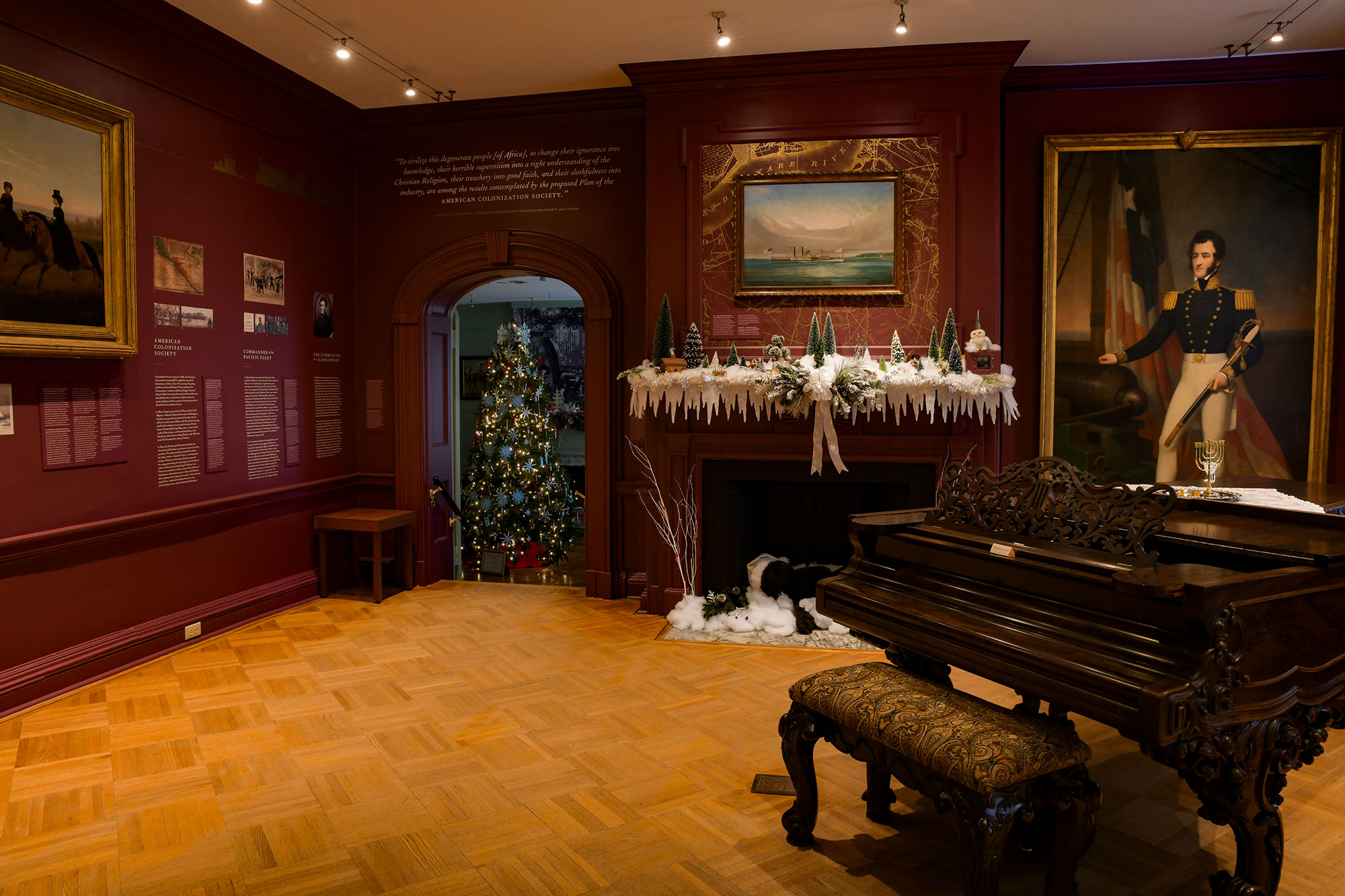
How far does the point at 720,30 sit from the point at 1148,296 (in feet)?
11.0

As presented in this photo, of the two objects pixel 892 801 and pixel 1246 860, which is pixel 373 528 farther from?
pixel 1246 860

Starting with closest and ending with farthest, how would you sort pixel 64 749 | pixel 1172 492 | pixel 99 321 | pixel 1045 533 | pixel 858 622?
pixel 1172 492 < pixel 1045 533 < pixel 858 622 < pixel 64 749 < pixel 99 321

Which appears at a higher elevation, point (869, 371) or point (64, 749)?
point (869, 371)

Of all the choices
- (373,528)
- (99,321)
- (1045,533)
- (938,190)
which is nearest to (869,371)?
(938,190)

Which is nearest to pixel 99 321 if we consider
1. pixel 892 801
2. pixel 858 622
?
pixel 858 622

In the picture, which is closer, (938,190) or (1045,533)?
(1045,533)

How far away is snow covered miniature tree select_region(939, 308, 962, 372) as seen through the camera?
515 cm

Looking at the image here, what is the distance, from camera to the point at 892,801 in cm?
300

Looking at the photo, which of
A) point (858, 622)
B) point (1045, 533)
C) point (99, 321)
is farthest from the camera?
point (99, 321)

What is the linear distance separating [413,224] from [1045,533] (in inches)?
220

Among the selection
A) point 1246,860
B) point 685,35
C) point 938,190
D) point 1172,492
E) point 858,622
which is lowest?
point 1246,860

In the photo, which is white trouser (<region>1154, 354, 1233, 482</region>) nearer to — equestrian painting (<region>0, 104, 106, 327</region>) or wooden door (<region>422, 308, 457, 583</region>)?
wooden door (<region>422, 308, 457, 583</region>)

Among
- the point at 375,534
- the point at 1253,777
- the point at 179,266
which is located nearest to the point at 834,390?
the point at 1253,777

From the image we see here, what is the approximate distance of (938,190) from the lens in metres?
5.37
